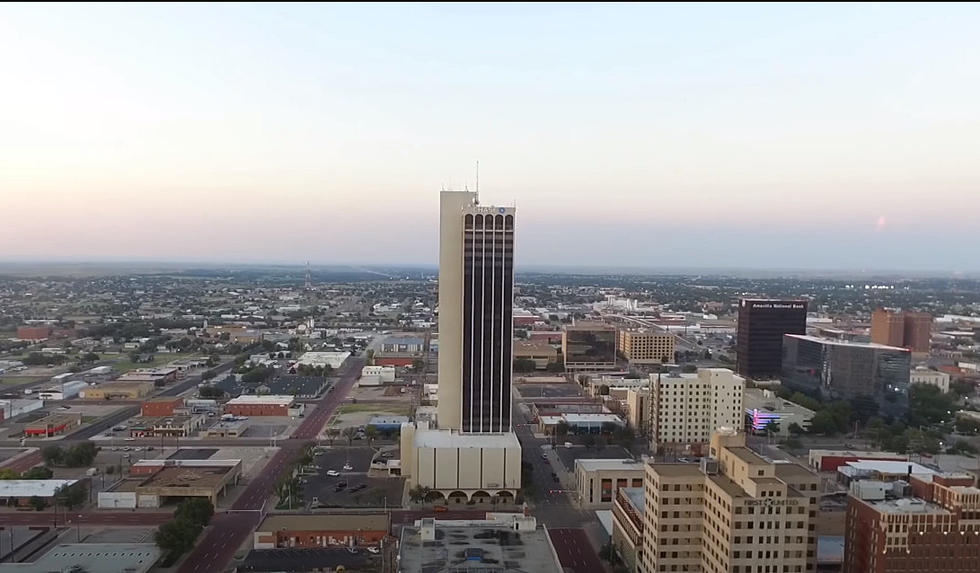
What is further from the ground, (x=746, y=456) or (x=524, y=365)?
(x=746, y=456)

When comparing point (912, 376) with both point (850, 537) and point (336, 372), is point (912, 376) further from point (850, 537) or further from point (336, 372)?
point (336, 372)

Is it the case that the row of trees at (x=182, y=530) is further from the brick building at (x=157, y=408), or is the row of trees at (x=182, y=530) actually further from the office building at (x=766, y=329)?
the office building at (x=766, y=329)

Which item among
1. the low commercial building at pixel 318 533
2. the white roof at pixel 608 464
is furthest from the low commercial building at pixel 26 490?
the white roof at pixel 608 464

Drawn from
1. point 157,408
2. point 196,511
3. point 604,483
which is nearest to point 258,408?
point 157,408

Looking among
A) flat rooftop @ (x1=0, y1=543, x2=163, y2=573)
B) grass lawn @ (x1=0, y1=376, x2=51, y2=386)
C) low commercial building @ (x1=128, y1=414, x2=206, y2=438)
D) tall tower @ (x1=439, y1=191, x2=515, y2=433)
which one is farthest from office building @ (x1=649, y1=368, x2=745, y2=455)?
grass lawn @ (x1=0, y1=376, x2=51, y2=386)

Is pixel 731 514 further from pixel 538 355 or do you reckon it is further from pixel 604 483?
pixel 538 355

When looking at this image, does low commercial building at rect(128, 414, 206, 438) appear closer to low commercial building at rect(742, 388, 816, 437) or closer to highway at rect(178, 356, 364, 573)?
highway at rect(178, 356, 364, 573)
